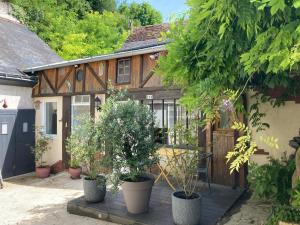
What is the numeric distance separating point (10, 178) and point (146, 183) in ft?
18.0

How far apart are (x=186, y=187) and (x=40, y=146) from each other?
5.72 m

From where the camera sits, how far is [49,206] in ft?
18.8

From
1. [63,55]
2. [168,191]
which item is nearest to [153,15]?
[63,55]

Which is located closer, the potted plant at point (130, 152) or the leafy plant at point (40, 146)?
the potted plant at point (130, 152)

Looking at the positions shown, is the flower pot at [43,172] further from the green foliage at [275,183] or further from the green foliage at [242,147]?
the green foliage at [242,147]

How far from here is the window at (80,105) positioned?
832cm

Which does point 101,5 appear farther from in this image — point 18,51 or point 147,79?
point 147,79

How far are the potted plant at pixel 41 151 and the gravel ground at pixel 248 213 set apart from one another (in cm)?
565

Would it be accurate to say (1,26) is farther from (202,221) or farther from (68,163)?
(202,221)

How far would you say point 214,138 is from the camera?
20.6ft

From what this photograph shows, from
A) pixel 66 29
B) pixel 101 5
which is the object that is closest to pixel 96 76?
pixel 66 29

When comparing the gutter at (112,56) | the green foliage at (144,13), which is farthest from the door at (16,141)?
the green foliage at (144,13)

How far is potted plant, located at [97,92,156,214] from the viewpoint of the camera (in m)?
4.66

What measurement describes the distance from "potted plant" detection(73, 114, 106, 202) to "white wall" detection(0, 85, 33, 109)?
3.76 metres
